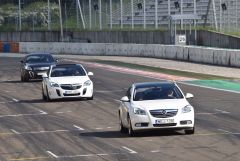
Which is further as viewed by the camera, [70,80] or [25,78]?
[25,78]

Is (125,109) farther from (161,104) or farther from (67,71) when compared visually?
(67,71)

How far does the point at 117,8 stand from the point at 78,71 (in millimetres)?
42715

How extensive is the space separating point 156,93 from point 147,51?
46.0 metres

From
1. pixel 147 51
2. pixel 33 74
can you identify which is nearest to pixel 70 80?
pixel 33 74

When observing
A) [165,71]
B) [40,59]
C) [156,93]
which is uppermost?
[156,93]

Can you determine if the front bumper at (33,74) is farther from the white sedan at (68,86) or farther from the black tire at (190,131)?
the black tire at (190,131)

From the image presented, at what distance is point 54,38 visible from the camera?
88.4 metres

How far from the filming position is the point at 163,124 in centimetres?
2030

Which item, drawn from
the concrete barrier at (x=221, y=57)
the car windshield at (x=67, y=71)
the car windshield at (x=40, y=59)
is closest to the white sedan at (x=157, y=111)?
the car windshield at (x=67, y=71)

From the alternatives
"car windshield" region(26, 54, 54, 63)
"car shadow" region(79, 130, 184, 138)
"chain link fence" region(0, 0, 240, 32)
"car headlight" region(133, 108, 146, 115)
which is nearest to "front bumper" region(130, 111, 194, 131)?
"car headlight" region(133, 108, 146, 115)

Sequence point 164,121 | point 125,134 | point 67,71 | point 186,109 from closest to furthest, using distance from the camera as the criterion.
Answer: point 164,121
point 186,109
point 125,134
point 67,71

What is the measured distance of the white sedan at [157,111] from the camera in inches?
798

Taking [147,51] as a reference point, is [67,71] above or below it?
above

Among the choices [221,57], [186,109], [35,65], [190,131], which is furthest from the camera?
[221,57]
